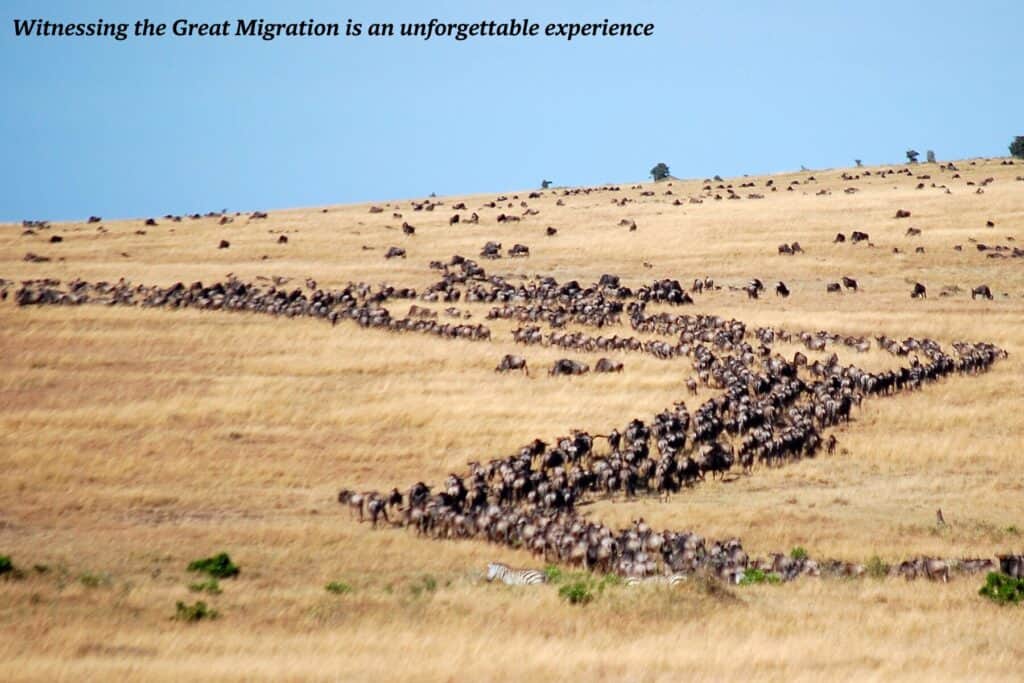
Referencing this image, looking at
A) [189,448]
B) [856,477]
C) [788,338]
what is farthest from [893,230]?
[189,448]

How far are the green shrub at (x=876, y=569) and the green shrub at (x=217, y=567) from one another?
976 cm

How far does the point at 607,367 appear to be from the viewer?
37.3m

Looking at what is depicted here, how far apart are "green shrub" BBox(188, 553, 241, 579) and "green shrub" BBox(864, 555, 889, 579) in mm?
9756

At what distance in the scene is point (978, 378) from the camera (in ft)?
118

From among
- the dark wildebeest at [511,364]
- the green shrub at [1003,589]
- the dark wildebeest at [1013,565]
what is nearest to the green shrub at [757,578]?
the green shrub at [1003,589]

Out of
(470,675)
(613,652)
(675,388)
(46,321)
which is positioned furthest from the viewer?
(46,321)

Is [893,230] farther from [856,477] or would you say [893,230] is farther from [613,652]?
[613,652]

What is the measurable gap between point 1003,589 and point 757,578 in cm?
348

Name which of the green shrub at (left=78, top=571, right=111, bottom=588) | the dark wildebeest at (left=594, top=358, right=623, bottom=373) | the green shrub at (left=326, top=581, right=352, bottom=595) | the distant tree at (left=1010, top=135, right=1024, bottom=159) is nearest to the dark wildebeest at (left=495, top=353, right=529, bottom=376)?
the dark wildebeest at (left=594, top=358, right=623, bottom=373)

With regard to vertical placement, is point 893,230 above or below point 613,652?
above

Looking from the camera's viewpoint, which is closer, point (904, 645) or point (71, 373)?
point (904, 645)

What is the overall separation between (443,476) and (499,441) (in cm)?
260

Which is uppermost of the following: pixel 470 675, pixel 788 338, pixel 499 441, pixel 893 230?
pixel 893 230

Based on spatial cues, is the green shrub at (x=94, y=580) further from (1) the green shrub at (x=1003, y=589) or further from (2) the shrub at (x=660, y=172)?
(2) the shrub at (x=660, y=172)
